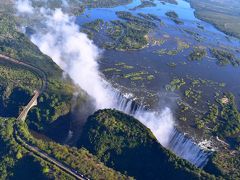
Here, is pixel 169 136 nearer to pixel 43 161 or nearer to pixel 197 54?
pixel 43 161

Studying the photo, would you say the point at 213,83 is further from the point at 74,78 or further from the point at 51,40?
the point at 51,40

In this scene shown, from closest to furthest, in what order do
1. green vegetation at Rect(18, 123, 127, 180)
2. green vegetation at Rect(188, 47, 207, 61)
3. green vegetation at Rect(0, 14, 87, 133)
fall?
green vegetation at Rect(18, 123, 127, 180)
green vegetation at Rect(0, 14, 87, 133)
green vegetation at Rect(188, 47, 207, 61)

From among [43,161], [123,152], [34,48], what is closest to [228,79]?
[123,152]

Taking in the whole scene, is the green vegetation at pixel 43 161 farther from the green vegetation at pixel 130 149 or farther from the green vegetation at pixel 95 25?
the green vegetation at pixel 95 25

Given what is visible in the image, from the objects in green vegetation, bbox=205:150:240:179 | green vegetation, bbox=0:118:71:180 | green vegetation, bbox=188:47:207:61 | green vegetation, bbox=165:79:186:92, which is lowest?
green vegetation, bbox=0:118:71:180

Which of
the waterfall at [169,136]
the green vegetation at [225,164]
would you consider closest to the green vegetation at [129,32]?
the waterfall at [169,136]

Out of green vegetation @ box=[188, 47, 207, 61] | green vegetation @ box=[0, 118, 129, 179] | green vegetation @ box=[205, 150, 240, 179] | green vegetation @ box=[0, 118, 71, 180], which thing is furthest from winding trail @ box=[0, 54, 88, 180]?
green vegetation @ box=[188, 47, 207, 61]

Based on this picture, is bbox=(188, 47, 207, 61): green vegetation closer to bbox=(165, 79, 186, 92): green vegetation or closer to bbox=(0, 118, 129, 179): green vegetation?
bbox=(165, 79, 186, 92): green vegetation
